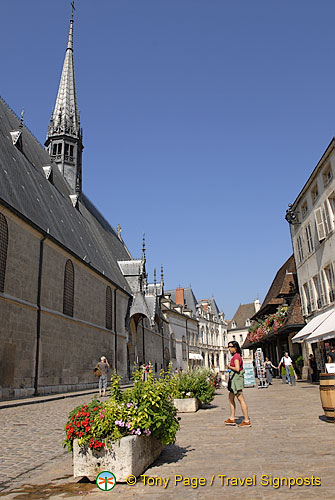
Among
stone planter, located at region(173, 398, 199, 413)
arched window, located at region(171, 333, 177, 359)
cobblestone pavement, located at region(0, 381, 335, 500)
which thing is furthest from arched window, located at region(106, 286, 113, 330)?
arched window, located at region(171, 333, 177, 359)

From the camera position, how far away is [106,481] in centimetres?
396

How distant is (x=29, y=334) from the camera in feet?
51.7

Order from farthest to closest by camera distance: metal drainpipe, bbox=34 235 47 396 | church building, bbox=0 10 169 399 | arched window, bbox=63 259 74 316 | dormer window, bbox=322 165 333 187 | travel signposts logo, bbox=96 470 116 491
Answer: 1. arched window, bbox=63 259 74 316
2. dormer window, bbox=322 165 333 187
3. metal drainpipe, bbox=34 235 47 396
4. church building, bbox=0 10 169 399
5. travel signposts logo, bbox=96 470 116 491

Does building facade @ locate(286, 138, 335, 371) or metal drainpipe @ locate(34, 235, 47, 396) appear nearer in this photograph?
metal drainpipe @ locate(34, 235, 47, 396)

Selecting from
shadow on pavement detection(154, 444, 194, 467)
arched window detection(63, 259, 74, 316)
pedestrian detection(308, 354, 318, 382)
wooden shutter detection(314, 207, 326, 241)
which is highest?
wooden shutter detection(314, 207, 326, 241)

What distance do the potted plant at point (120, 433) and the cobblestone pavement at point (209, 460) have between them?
0.17 m

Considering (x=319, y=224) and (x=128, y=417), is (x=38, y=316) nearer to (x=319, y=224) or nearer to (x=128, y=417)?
(x=319, y=224)

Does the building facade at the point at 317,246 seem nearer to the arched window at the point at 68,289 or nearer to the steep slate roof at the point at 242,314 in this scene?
the arched window at the point at 68,289

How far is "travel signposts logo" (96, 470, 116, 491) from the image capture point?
3.93m

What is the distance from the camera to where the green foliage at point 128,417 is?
4.23 m

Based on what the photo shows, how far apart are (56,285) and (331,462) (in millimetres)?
15830

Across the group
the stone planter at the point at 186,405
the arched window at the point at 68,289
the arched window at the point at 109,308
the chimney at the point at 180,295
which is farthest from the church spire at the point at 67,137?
the chimney at the point at 180,295

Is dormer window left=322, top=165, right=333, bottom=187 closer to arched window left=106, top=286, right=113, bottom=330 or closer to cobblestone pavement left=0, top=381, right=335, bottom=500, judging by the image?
cobblestone pavement left=0, top=381, right=335, bottom=500

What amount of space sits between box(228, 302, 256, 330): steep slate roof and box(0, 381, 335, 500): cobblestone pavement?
71.4 m
